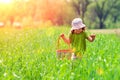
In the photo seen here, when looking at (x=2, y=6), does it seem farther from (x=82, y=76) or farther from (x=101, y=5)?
(x=82, y=76)

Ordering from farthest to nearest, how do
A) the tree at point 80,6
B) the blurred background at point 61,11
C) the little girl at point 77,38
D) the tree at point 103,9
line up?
1. the blurred background at point 61,11
2. the tree at point 103,9
3. the tree at point 80,6
4. the little girl at point 77,38

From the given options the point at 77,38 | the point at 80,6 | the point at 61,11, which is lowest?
the point at 61,11

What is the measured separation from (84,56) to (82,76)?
1947 mm

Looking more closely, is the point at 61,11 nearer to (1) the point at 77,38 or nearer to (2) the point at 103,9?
(2) the point at 103,9

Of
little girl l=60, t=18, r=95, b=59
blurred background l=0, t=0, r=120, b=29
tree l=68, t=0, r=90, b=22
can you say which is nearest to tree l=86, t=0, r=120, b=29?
blurred background l=0, t=0, r=120, b=29

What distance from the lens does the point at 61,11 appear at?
78375mm

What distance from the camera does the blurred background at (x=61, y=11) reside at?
76.1 metres

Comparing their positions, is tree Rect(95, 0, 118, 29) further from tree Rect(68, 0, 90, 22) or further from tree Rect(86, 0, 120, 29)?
tree Rect(68, 0, 90, 22)

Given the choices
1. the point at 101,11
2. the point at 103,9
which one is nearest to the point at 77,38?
the point at 101,11

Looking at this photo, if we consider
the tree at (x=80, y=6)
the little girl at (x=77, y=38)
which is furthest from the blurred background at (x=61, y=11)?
the little girl at (x=77, y=38)

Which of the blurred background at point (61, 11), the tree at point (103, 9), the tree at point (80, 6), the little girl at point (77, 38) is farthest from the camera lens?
the blurred background at point (61, 11)

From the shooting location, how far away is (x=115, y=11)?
79.2 meters

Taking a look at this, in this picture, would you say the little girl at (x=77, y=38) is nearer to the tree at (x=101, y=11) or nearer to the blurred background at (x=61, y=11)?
the blurred background at (x=61, y=11)

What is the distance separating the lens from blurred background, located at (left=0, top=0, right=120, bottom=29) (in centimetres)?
7606
